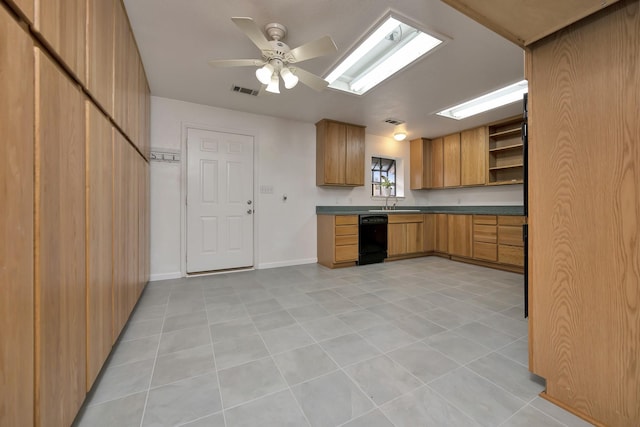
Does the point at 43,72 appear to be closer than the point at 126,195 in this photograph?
Yes

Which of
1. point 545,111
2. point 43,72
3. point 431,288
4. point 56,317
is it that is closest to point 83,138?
point 43,72

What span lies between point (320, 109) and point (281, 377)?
357 centimetres

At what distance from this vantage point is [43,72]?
0.84 meters

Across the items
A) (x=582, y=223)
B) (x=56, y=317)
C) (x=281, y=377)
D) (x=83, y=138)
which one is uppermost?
(x=83, y=138)

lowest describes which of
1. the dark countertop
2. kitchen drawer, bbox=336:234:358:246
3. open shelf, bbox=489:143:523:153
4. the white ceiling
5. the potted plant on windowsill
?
kitchen drawer, bbox=336:234:358:246

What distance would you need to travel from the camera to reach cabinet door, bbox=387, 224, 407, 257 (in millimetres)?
4680

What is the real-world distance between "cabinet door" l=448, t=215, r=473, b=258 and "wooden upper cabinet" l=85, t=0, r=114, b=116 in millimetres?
5178

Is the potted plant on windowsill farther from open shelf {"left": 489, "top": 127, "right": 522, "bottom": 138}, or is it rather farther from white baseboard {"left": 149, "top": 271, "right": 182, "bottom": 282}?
white baseboard {"left": 149, "top": 271, "right": 182, "bottom": 282}

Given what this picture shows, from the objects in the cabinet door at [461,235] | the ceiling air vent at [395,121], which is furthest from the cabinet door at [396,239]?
the ceiling air vent at [395,121]

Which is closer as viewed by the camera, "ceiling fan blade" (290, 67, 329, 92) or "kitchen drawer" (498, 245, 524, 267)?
"ceiling fan blade" (290, 67, 329, 92)

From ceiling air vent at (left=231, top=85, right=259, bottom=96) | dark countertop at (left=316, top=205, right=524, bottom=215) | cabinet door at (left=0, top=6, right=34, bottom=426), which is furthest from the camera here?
dark countertop at (left=316, top=205, right=524, bottom=215)

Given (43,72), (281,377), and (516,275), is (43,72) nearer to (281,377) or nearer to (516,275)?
(281,377)

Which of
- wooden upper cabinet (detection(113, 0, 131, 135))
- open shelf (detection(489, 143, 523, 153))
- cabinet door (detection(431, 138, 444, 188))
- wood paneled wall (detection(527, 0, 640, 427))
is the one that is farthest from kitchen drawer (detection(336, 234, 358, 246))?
wooden upper cabinet (detection(113, 0, 131, 135))

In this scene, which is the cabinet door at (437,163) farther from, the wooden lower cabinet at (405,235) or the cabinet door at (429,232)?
the wooden lower cabinet at (405,235)
